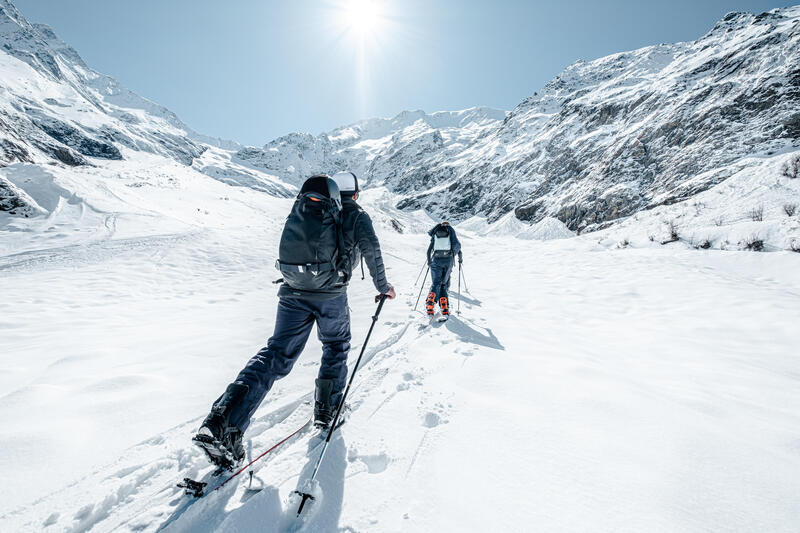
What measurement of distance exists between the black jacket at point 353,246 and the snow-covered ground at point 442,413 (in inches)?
43.4

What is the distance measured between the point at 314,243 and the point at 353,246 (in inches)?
13.4

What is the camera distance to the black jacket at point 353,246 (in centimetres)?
262

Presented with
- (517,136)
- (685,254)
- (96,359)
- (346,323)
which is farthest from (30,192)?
(517,136)

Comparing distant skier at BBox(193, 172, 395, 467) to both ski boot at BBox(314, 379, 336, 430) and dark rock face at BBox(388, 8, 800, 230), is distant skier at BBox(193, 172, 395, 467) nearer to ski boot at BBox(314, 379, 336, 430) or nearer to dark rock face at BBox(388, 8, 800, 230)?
ski boot at BBox(314, 379, 336, 430)

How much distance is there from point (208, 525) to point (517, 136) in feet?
355

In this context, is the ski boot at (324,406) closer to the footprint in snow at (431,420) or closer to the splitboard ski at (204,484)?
the splitboard ski at (204,484)

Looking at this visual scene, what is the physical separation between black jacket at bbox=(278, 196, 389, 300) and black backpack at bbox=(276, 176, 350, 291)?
0.05m

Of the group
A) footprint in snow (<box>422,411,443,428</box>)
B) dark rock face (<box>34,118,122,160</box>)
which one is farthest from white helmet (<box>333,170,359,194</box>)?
dark rock face (<box>34,118,122,160</box>)

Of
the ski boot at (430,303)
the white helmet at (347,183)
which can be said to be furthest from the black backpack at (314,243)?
the ski boot at (430,303)

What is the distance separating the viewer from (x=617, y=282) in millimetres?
8758

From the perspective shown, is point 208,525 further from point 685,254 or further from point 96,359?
point 685,254

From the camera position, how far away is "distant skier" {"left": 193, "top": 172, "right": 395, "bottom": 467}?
Result: 2.50 meters

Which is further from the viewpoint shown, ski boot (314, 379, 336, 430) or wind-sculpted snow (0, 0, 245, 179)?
wind-sculpted snow (0, 0, 245, 179)

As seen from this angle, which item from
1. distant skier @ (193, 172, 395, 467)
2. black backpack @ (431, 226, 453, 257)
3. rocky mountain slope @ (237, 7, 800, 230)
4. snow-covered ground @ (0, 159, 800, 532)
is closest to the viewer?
snow-covered ground @ (0, 159, 800, 532)
